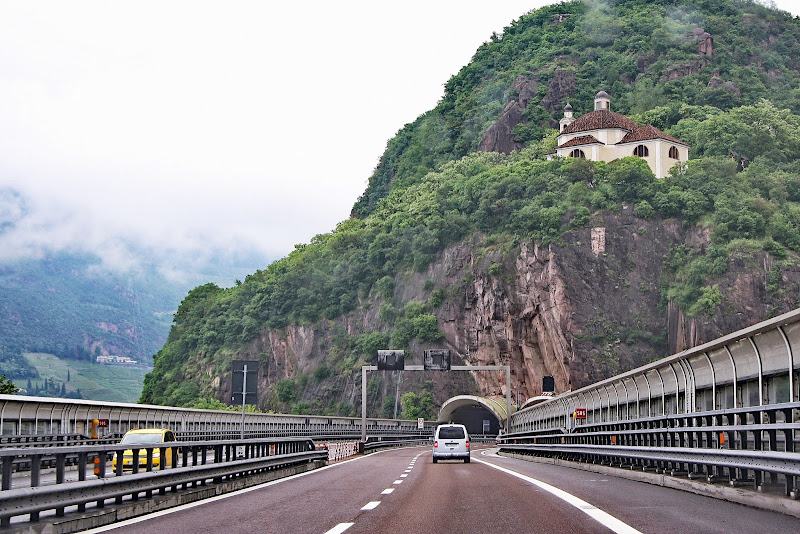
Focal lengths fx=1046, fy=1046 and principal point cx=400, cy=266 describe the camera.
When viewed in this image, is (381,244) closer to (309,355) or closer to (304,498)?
(309,355)

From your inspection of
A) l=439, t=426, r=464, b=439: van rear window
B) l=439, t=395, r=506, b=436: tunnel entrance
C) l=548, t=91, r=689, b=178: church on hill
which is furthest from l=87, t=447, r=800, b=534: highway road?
l=548, t=91, r=689, b=178: church on hill

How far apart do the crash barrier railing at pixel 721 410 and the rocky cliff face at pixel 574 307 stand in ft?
304

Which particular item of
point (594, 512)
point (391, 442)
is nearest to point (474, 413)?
point (391, 442)

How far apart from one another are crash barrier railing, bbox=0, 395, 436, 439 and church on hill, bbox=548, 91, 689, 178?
83.4 meters

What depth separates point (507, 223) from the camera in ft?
456

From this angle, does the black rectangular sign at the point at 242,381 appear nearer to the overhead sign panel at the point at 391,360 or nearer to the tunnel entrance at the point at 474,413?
the overhead sign panel at the point at 391,360

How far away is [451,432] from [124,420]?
491 inches

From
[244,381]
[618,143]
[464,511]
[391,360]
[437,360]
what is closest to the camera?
[464,511]

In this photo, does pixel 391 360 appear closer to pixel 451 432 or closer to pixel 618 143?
pixel 451 432

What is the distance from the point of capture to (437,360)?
280 ft

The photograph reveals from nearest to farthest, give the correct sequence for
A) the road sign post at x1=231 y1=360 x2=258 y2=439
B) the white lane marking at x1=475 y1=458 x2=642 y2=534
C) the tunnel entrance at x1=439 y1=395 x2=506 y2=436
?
the white lane marking at x1=475 y1=458 x2=642 y2=534 → the road sign post at x1=231 y1=360 x2=258 y2=439 → the tunnel entrance at x1=439 y1=395 x2=506 y2=436

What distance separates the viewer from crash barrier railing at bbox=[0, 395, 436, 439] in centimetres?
2972

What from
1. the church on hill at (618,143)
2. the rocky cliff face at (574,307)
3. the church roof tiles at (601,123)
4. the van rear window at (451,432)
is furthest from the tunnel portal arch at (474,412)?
the van rear window at (451,432)

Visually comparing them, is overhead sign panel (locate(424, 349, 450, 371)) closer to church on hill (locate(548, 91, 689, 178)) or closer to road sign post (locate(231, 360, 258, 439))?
road sign post (locate(231, 360, 258, 439))
